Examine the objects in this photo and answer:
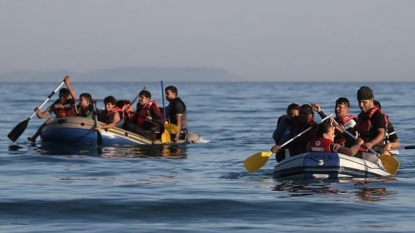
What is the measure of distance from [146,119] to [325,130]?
9291 millimetres

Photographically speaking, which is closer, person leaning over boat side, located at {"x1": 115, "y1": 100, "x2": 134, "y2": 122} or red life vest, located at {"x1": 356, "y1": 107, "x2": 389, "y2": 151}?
red life vest, located at {"x1": 356, "y1": 107, "x2": 389, "y2": 151}

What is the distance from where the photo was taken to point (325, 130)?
15.9 m

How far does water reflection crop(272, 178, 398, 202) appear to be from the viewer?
15.1m

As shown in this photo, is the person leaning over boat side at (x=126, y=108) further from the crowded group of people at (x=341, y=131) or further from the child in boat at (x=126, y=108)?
the crowded group of people at (x=341, y=131)

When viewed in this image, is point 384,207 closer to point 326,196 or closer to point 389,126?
point 326,196

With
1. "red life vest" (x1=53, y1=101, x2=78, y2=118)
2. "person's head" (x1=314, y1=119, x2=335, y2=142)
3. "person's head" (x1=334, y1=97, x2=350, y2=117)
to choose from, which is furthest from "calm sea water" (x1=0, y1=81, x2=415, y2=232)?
"red life vest" (x1=53, y1=101, x2=78, y2=118)

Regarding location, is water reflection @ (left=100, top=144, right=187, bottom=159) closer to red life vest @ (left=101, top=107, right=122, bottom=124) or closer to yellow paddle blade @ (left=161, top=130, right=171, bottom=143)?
yellow paddle blade @ (left=161, top=130, right=171, bottom=143)

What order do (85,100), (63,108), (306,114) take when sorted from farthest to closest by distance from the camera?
(63,108) < (85,100) < (306,114)

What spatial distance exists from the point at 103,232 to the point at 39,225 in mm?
1077

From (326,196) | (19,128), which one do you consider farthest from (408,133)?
(326,196)

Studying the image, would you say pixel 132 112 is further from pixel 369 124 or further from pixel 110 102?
pixel 369 124

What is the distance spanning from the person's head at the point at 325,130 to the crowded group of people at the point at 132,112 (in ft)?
28.0

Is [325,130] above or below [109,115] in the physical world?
below

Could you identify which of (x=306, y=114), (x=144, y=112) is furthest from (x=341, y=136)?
(x=144, y=112)
